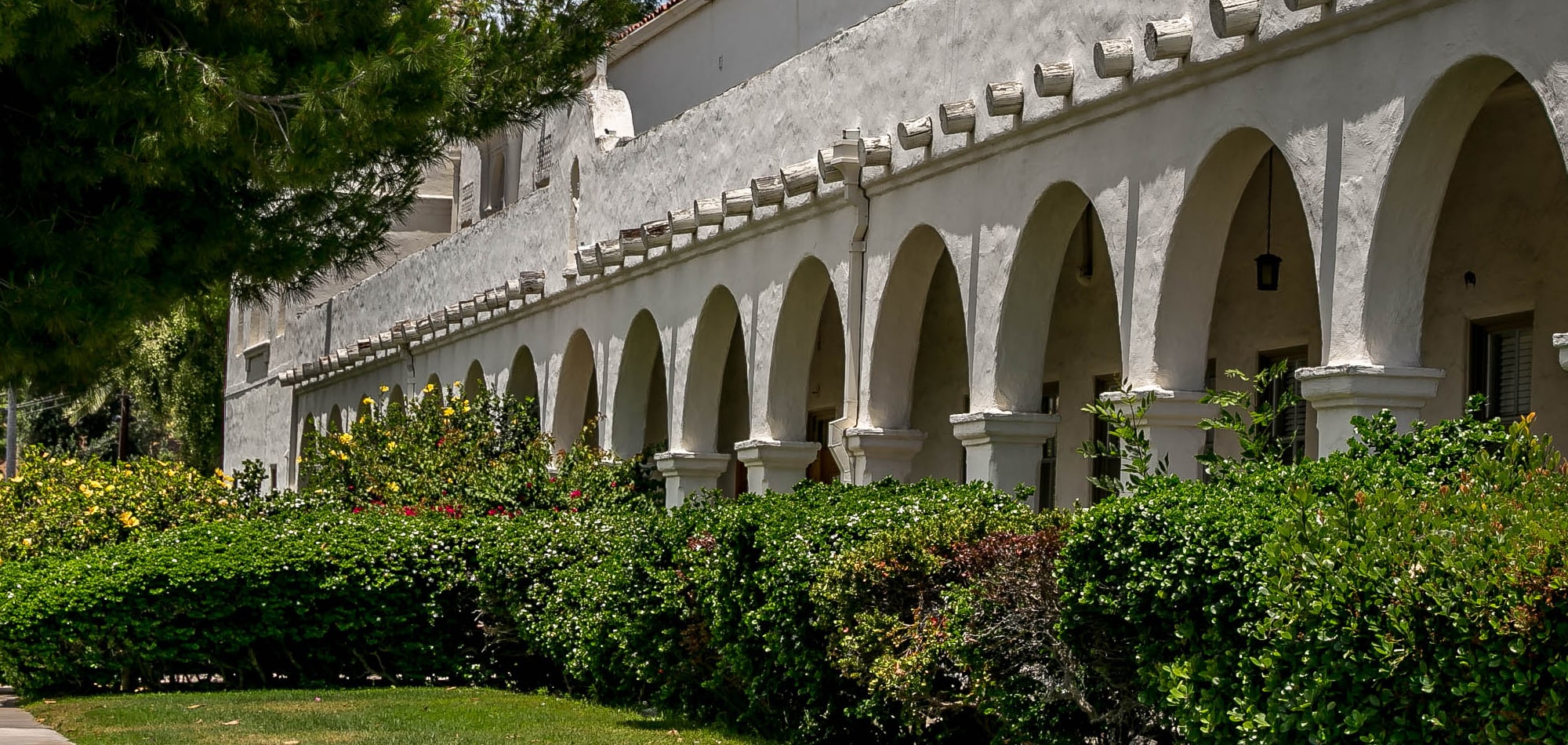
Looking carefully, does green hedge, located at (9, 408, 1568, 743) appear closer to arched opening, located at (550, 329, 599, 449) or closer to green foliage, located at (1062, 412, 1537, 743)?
green foliage, located at (1062, 412, 1537, 743)

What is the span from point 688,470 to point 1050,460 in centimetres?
343

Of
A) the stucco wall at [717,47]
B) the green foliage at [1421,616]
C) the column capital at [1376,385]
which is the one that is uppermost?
the stucco wall at [717,47]

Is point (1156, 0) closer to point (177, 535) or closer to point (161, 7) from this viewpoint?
point (161, 7)

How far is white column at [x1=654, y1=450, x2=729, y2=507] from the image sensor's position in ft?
59.0

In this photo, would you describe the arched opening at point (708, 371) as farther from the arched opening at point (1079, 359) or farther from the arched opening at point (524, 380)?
the arched opening at point (524, 380)

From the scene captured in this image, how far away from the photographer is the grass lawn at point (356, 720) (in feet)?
36.3

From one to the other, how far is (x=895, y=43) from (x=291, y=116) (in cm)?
514

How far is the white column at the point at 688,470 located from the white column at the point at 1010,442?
5.49 m

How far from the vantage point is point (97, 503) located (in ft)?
55.1

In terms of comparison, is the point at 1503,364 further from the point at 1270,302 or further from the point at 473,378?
the point at 473,378

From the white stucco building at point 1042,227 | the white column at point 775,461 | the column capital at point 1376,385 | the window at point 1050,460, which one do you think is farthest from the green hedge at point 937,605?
the window at point 1050,460

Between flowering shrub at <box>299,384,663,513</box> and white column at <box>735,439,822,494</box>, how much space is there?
1119 millimetres

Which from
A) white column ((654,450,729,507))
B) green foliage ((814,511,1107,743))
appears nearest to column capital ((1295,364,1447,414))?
green foliage ((814,511,1107,743))

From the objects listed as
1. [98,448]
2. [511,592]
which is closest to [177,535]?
[511,592]
